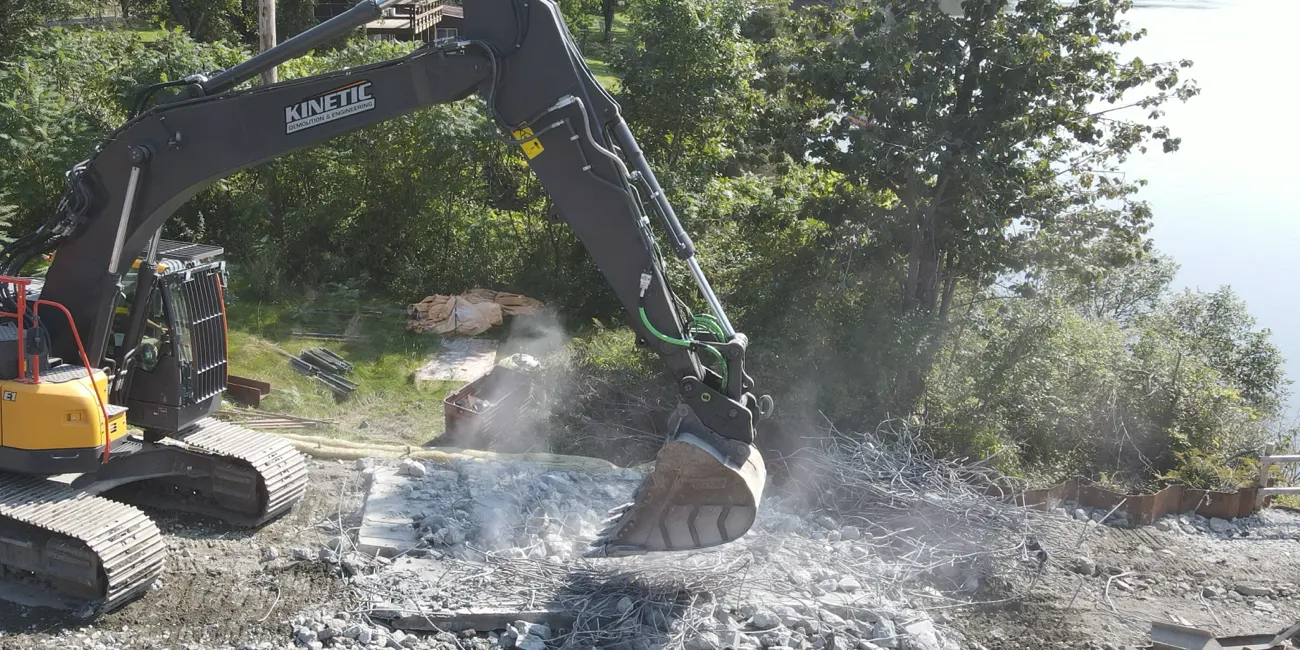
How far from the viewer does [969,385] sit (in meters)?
10.2

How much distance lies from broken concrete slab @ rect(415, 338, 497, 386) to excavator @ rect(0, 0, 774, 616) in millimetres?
3797

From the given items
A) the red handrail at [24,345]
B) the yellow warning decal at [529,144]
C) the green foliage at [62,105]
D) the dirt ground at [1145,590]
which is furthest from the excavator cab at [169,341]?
the green foliage at [62,105]

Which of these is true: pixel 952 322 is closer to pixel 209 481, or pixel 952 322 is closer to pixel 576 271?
pixel 576 271

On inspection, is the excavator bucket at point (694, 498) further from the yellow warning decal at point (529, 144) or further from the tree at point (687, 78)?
the tree at point (687, 78)

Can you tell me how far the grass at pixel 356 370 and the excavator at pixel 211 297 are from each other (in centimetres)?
270

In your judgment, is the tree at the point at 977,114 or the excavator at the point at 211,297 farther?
the tree at the point at 977,114

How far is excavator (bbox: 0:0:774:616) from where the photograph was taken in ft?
19.7

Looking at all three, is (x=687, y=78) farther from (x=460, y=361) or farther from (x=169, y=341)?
(x=169, y=341)

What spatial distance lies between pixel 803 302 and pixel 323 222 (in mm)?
7003

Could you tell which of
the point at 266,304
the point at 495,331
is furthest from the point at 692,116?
the point at 266,304

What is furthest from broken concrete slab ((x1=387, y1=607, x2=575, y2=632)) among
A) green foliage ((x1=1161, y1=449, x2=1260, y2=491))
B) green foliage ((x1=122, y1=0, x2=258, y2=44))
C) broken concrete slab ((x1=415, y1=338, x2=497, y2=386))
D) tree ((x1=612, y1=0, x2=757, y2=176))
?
green foliage ((x1=122, y1=0, x2=258, y2=44))

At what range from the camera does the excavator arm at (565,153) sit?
19.6 feet

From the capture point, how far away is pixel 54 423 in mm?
6418

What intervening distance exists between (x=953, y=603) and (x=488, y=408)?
460 cm
